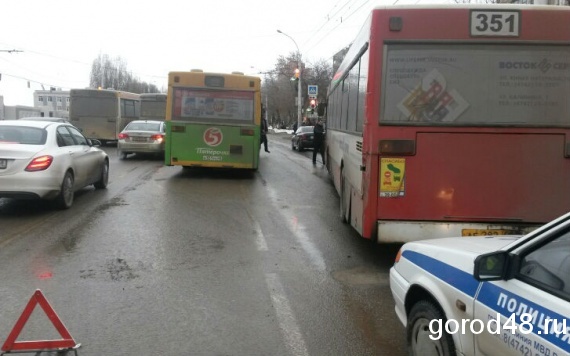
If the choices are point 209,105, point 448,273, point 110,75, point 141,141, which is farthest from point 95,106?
point 110,75

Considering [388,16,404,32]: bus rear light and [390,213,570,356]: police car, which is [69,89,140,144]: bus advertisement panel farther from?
[390,213,570,356]: police car

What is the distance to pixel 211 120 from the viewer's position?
1388cm

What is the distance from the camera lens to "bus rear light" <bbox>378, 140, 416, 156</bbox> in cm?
559

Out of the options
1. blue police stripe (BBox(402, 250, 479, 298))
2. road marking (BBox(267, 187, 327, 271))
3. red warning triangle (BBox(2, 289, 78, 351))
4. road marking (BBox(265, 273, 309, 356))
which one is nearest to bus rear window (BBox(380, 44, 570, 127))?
road marking (BBox(267, 187, 327, 271))

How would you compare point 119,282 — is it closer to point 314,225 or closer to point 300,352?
point 300,352

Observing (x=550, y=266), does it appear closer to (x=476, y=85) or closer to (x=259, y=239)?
(x=476, y=85)

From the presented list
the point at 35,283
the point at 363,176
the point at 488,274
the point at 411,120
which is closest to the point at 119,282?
the point at 35,283

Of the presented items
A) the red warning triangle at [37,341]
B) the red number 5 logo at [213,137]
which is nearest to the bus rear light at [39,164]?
the red warning triangle at [37,341]

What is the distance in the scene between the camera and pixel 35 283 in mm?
5285

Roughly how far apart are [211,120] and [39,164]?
6.01 metres

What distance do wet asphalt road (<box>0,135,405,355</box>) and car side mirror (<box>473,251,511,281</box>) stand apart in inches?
64.3

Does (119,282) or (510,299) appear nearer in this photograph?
(510,299)

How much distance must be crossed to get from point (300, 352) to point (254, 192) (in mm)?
8383

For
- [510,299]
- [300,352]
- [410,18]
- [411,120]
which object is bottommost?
[300,352]
